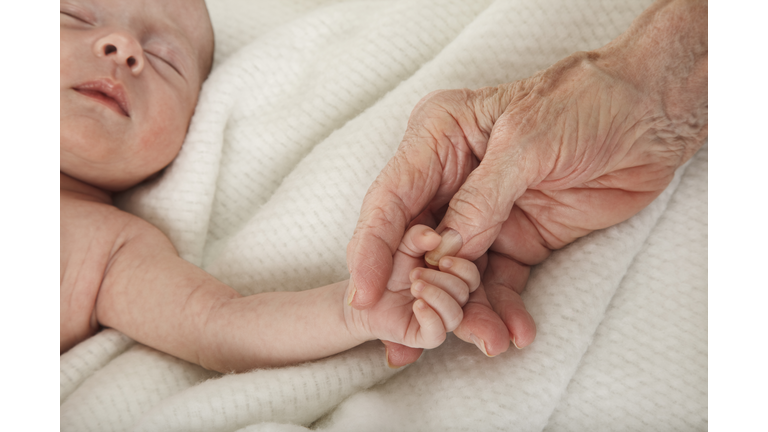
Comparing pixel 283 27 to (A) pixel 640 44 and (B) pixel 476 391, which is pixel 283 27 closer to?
(A) pixel 640 44

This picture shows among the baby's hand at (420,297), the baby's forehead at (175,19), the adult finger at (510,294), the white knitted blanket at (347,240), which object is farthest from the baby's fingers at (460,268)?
the baby's forehead at (175,19)

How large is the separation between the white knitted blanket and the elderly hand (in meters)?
0.09

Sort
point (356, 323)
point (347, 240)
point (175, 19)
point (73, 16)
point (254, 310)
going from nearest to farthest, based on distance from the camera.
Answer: point (356, 323)
point (254, 310)
point (347, 240)
point (73, 16)
point (175, 19)

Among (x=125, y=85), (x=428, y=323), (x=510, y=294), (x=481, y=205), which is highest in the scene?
(x=125, y=85)

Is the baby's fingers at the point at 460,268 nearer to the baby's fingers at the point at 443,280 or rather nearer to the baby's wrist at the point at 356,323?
the baby's fingers at the point at 443,280

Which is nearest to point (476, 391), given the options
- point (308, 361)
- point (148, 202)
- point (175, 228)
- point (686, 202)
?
point (308, 361)

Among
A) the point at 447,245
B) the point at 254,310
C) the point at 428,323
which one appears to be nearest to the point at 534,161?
the point at 447,245

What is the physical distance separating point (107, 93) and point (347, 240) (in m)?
0.68

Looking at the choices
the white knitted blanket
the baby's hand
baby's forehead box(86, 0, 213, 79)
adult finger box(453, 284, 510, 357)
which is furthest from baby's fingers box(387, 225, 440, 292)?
baby's forehead box(86, 0, 213, 79)

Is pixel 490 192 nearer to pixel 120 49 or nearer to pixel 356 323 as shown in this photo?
pixel 356 323

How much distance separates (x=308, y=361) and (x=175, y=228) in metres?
0.55

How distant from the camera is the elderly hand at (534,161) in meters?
0.78

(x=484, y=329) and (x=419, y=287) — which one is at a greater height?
(x=419, y=287)

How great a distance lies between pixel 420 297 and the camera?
0.73 meters
